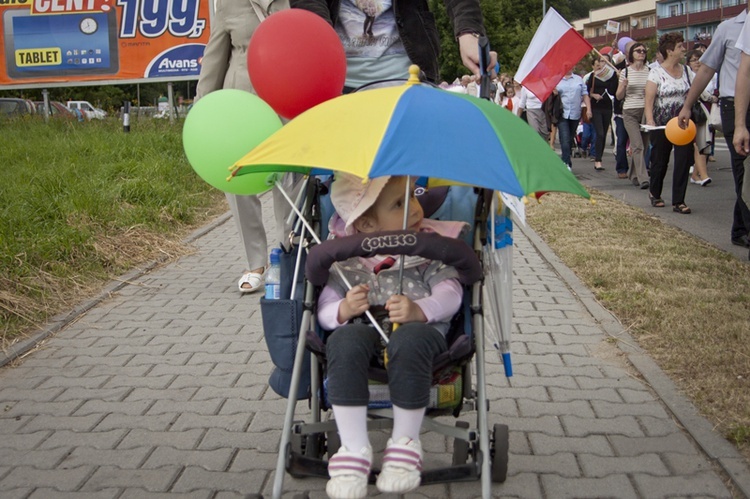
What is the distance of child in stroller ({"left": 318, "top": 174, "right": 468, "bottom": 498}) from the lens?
9.56ft

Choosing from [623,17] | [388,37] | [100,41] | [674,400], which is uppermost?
[623,17]

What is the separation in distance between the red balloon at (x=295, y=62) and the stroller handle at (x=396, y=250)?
68cm

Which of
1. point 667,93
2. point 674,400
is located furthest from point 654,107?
point 674,400

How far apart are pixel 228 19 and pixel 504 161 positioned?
4.09m

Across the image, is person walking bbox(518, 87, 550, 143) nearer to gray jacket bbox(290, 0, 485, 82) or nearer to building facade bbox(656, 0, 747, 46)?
gray jacket bbox(290, 0, 485, 82)

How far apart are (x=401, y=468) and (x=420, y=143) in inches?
41.6

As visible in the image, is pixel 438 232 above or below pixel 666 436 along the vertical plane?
above

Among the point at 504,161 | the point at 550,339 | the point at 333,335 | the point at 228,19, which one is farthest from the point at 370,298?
the point at 228,19

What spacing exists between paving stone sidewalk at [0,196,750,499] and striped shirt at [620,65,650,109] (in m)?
7.66

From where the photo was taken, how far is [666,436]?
3.89 meters

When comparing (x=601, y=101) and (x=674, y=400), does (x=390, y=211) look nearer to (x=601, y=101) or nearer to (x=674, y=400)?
(x=674, y=400)

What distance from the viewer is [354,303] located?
3.13m

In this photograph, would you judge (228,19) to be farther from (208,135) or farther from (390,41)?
(208,135)

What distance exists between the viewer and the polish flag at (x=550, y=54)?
482cm
